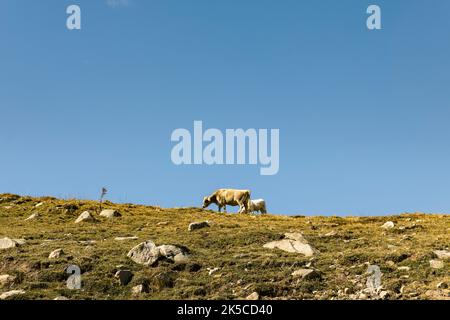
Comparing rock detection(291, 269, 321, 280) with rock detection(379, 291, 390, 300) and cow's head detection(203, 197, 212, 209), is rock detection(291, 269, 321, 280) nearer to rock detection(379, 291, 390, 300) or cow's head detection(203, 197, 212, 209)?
rock detection(379, 291, 390, 300)

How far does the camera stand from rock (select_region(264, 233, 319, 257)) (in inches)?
846

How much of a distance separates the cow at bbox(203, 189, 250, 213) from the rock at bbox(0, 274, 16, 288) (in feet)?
92.3

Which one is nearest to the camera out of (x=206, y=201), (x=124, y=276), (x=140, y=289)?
(x=140, y=289)

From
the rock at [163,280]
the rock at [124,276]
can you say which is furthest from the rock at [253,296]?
the rock at [124,276]

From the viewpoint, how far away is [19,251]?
22453 millimetres

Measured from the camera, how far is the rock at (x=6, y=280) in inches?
717

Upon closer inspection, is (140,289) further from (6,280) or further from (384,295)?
(384,295)

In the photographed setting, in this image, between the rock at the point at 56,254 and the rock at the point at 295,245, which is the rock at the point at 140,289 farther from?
the rock at the point at 295,245

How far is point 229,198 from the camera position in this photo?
46281 millimetres

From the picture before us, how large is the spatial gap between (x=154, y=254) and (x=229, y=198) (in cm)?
2608

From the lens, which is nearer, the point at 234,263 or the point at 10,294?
the point at 10,294

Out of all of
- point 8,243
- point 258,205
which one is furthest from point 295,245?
point 258,205
